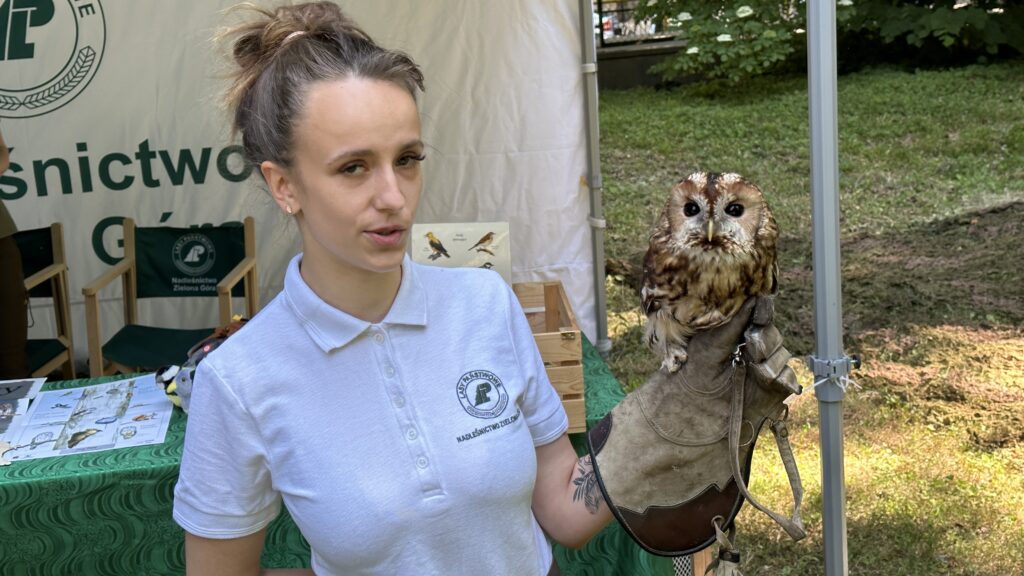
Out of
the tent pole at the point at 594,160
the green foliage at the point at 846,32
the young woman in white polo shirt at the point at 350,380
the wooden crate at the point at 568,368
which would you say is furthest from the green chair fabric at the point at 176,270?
the green foliage at the point at 846,32

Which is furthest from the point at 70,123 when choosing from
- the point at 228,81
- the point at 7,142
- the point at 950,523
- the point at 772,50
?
the point at 772,50

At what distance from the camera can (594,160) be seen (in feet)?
11.9

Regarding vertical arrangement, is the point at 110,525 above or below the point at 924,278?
below

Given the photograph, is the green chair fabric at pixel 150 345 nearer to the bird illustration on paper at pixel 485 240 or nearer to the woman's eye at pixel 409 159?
the bird illustration on paper at pixel 485 240

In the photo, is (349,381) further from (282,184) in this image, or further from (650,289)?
(650,289)

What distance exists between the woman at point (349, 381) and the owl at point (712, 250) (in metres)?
0.25

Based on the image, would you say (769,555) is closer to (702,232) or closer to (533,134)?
(533,134)

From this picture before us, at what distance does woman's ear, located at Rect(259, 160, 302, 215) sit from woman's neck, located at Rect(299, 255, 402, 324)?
9 cm

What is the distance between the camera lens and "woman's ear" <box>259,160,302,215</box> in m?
1.14

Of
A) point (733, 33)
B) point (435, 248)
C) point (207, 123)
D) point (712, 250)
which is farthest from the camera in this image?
point (733, 33)

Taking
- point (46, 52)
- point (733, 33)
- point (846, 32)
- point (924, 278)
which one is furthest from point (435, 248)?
point (846, 32)

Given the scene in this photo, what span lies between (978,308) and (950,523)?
7.18 feet

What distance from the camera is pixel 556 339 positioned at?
233 cm

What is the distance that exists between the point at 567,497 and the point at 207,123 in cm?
296
